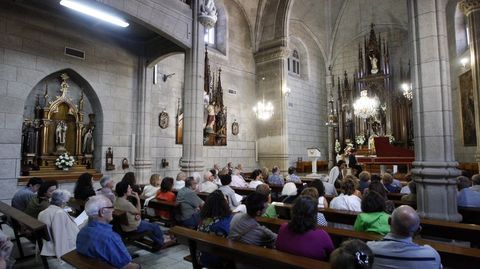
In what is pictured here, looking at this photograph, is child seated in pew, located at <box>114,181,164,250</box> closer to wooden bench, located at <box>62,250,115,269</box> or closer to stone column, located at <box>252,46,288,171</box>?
wooden bench, located at <box>62,250,115,269</box>

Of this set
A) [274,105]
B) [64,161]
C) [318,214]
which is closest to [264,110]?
[274,105]

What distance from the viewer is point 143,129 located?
954 centimetres

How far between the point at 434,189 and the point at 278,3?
449 inches

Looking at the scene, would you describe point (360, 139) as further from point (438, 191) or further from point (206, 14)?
point (438, 191)

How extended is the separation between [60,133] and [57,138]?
154 mm

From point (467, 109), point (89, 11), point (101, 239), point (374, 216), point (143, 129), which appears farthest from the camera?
point (467, 109)

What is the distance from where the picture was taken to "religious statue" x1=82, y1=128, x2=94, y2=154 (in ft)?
28.0

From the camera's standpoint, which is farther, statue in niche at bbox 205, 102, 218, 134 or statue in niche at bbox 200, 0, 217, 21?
statue in niche at bbox 205, 102, 218, 134

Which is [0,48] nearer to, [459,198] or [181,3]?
[181,3]

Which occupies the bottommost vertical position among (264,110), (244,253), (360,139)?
(244,253)

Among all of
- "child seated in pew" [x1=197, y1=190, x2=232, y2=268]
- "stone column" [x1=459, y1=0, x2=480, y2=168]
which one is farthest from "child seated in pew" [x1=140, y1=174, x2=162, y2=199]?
"stone column" [x1=459, y1=0, x2=480, y2=168]

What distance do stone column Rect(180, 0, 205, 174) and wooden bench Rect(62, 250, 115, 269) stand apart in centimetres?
535

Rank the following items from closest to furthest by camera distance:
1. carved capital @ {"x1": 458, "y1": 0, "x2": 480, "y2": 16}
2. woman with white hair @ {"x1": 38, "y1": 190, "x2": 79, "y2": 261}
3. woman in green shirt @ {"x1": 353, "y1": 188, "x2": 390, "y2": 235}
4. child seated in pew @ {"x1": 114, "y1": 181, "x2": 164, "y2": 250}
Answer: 1. woman in green shirt @ {"x1": 353, "y1": 188, "x2": 390, "y2": 235}
2. woman with white hair @ {"x1": 38, "y1": 190, "x2": 79, "y2": 261}
3. child seated in pew @ {"x1": 114, "y1": 181, "x2": 164, "y2": 250}
4. carved capital @ {"x1": 458, "y1": 0, "x2": 480, "y2": 16}

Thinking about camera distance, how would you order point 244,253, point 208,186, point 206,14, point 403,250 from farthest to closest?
point 206,14, point 208,186, point 244,253, point 403,250
